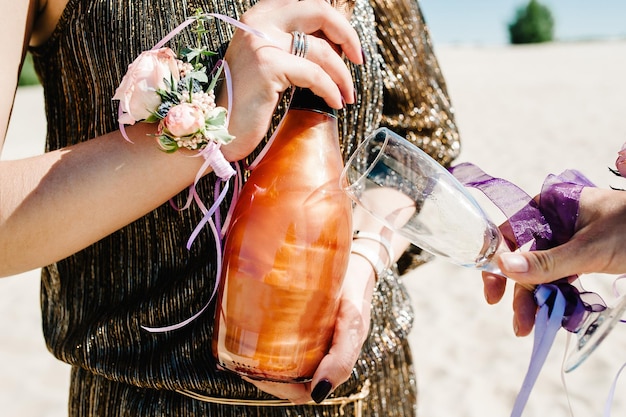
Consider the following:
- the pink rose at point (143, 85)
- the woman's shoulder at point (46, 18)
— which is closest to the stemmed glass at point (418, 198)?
the pink rose at point (143, 85)

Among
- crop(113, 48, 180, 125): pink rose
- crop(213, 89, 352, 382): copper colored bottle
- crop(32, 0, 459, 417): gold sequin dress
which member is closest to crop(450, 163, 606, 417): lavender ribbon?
crop(213, 89, 352, 382): copper colored bottle

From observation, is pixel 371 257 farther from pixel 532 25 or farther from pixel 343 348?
pixel 532 25

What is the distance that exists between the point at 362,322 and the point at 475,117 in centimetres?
1076

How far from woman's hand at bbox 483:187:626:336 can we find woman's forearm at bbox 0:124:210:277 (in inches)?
18.6

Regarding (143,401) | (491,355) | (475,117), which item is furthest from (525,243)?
(475,117)

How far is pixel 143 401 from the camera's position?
1.07 m

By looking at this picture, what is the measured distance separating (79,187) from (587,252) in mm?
697

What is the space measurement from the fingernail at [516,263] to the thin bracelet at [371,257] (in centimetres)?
33

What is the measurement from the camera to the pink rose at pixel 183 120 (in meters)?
0.74

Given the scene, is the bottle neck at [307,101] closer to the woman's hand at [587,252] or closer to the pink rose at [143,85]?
the pink rose at [143,85]

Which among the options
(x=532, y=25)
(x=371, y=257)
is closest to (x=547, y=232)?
(x=371, y=257)

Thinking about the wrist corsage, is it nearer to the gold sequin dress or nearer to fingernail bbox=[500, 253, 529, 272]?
the gold sequin dress

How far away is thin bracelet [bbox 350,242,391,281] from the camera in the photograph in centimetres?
109

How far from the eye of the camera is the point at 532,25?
32094 mm
